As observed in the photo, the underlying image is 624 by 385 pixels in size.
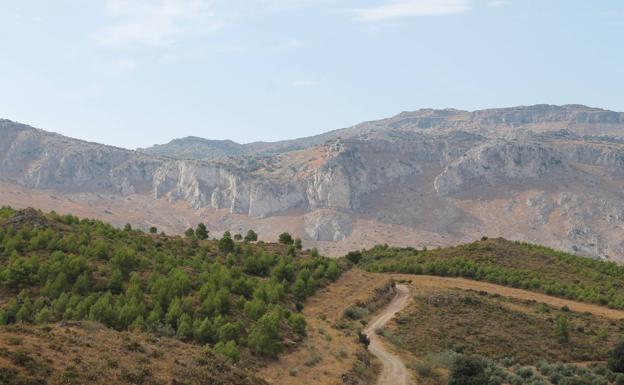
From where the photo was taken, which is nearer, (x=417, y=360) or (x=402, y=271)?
(x=417, y=360)

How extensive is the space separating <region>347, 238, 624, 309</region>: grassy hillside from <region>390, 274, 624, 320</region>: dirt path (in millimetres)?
1778

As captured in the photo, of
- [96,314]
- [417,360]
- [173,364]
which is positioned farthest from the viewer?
[417,360]

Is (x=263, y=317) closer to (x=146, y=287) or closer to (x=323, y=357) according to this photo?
(x=323, y=357)

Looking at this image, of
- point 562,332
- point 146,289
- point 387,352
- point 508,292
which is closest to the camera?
point 146,289

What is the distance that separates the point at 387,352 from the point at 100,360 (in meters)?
26.9

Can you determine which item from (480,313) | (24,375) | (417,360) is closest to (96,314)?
(24,375)

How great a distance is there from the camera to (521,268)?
85.1 metres

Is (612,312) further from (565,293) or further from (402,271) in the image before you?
(402,271)

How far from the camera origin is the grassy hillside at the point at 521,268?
246 ft

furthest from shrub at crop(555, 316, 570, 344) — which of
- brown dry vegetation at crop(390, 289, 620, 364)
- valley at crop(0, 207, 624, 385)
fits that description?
brown dry vegetation at crop(390, 289, 620, 364)

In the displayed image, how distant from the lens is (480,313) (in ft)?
190

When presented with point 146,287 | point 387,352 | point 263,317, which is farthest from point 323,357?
point 146,287

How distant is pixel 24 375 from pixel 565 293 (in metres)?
71.4

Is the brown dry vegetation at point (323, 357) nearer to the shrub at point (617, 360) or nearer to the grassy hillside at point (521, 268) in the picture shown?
the shrub at point (617, 360)
